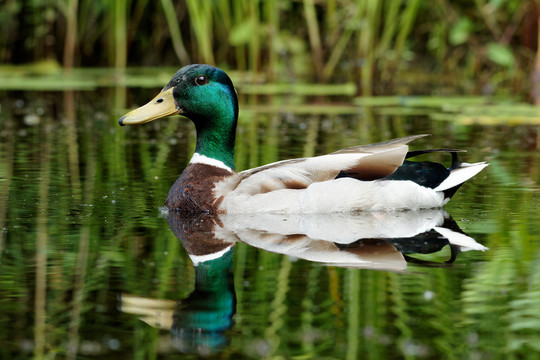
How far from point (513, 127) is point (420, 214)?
619 centimetres

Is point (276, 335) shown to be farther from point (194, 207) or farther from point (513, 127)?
point (513, 127)

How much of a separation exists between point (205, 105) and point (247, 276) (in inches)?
103

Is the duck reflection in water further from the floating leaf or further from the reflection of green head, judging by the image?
the floating leaf

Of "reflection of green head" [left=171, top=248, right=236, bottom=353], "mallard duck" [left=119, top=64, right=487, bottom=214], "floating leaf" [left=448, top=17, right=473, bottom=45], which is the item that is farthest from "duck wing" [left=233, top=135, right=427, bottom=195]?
"floating leaf" [left=448, top=17, right=473, bottom=45]

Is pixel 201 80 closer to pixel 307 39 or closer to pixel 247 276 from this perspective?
pixel 247 276

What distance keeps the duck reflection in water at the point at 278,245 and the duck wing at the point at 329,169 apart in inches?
9.2

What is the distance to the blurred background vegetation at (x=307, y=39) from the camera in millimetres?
16750

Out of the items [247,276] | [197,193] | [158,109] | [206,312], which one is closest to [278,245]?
[247,276]

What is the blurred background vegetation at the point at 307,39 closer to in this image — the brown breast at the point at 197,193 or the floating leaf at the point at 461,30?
the floating leaf at the point at 461,30

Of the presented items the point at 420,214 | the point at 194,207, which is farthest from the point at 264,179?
the point at 420,214

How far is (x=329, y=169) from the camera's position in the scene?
7.25 m

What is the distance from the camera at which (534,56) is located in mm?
18609

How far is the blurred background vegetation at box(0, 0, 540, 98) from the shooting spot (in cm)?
1675

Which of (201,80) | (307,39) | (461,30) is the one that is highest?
(307,39)
